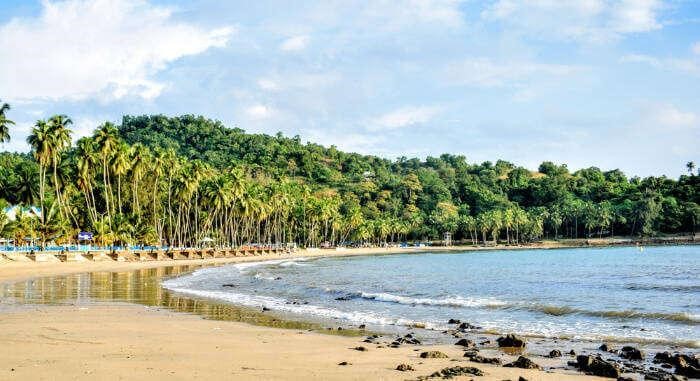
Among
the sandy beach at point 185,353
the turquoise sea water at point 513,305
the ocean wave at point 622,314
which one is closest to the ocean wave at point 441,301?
the turquoise sea water at point 513,305

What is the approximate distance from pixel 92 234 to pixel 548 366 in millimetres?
65978

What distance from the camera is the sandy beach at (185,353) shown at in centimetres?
1020

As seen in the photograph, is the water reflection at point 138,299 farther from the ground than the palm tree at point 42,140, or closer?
closer

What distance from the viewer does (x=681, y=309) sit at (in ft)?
73.3

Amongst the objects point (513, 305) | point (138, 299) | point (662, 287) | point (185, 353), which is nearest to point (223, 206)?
point (138, 299)

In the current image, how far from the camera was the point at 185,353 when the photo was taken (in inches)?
480

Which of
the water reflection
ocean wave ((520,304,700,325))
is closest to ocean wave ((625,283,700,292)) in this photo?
ocean wave ((520,304,700,325))

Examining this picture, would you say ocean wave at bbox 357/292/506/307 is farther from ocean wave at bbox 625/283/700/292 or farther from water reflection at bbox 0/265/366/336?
ocean wave at bbox 625/283/700/292

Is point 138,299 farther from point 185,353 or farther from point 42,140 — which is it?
point 42,140

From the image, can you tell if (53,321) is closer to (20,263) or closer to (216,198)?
(20,263)

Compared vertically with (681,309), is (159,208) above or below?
above

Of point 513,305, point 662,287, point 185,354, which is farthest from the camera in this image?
point 662,287

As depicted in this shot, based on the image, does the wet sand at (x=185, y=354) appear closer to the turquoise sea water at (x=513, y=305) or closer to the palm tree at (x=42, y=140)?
the turquoise sea water at (x=513, y=305)

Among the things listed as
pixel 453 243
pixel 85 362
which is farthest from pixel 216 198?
pixel 453 243
